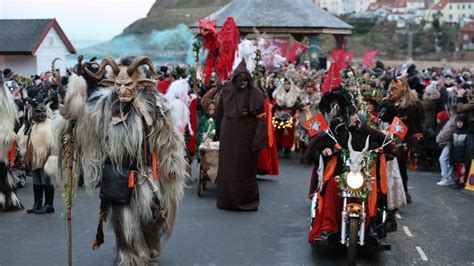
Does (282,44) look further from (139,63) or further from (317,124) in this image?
(139,63)

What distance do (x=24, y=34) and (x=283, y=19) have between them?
37.5ft

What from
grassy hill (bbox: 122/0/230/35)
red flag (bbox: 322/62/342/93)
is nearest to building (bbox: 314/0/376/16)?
grassy hill (bbox: 122/0/230/35)

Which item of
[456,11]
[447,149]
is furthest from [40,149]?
[456,11]

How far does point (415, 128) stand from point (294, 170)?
10.3ft

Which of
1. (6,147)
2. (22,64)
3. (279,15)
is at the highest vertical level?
(279,15)

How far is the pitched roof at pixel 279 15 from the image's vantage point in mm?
30922

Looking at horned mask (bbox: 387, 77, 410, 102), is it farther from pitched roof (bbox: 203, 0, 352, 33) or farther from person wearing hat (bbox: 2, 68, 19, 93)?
pitched roof (bbox: 203, 0, 352, 33)

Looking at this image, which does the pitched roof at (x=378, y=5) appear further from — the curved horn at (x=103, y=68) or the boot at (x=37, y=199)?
the curved horn at (x=103, y=68)

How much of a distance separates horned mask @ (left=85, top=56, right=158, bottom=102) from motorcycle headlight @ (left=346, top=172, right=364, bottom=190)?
2256 millimetres

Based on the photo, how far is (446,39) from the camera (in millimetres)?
116812

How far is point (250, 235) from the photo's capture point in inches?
364

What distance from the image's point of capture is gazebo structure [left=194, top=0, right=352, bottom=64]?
30.8 m

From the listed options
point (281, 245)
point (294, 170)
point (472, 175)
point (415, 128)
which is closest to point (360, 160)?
point (281, 245)

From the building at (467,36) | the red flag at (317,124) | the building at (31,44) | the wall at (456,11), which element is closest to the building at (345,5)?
the wall at (456,11)
